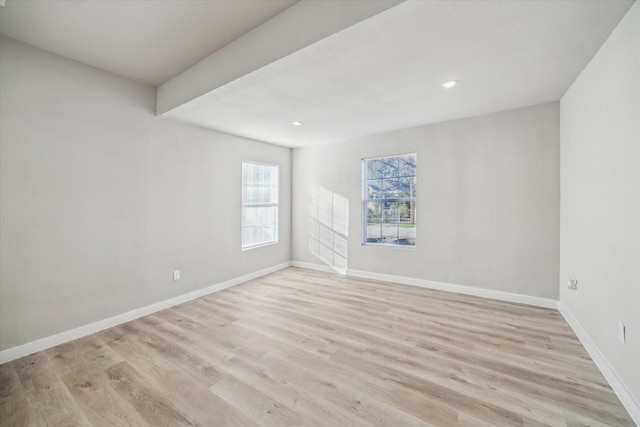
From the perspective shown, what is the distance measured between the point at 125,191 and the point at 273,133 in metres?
2.15

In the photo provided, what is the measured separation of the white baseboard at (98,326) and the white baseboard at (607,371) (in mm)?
4067

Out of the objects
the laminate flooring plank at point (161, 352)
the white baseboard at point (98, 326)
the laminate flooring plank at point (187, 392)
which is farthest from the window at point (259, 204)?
the laminate flooring plank at point (187, 392)

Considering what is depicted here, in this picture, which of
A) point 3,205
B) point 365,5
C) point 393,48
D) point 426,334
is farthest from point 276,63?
point 426,334

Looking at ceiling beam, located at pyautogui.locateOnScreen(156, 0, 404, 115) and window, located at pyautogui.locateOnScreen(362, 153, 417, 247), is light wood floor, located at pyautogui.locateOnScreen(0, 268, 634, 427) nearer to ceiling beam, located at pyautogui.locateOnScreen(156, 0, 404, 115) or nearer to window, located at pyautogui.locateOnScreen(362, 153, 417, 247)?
window, located at pyautogui.locateOnScreen(362, 153, 417, 247)

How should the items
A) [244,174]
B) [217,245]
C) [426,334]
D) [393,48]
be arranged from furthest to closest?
[244,174], [217,245], [426,334], [393,48]

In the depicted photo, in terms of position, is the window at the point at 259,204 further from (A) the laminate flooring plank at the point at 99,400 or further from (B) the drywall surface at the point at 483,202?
(A) the laminate flooring plank at the point at 99,400

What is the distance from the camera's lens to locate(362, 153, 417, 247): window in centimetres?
407

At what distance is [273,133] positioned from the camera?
4.10 meters

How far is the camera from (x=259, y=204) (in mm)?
4648

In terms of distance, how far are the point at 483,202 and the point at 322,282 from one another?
2.62 metres

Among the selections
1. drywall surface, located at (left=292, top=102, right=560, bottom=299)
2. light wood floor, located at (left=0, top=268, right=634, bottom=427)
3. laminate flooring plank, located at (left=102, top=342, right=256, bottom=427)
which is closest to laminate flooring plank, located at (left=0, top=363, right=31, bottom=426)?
light wood floor, located at (left=0, top=268, right=634, bottom=427)

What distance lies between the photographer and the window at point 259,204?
439cm

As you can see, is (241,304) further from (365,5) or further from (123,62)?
(365,5)

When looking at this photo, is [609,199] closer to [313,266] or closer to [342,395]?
[342,395]
